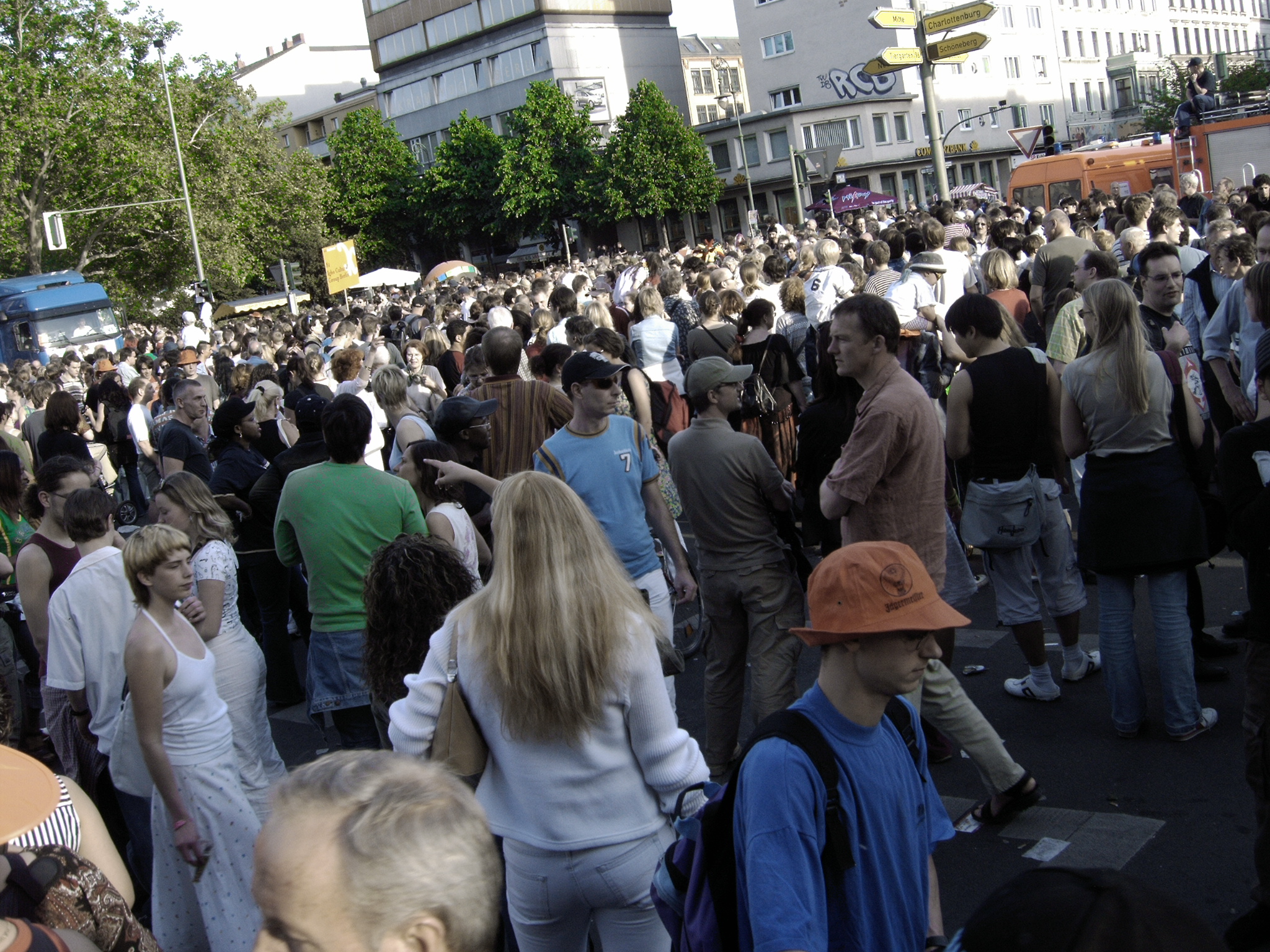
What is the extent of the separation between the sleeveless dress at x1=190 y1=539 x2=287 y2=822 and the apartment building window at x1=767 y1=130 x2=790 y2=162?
62.6m

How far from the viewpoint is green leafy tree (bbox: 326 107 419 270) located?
69.4 meters

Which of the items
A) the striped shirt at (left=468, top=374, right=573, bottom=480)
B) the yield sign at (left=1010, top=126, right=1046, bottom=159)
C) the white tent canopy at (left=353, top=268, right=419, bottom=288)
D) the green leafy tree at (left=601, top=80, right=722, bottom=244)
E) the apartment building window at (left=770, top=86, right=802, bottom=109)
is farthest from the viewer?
the apartment building window at (left=770, top=86, right=802, bottom=109)

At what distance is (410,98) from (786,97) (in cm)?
2524

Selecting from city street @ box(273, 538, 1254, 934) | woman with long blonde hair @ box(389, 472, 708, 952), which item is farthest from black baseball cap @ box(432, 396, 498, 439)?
woman with long blonde hair @ box(389, 472, 708, 952)

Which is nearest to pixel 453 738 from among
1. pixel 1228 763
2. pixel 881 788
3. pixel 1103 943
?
pixel 881 788

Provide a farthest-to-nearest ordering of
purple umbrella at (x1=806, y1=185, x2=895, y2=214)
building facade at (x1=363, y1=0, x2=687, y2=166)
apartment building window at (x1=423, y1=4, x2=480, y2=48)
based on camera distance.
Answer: apartment building window at (x1=423, y1=4, x2=480, y2=48) → building facade at (x1=363, y1=0, x2=687, y2=166) → purple umbrella at (x1=806, y1=185, x2=895, y2=214)

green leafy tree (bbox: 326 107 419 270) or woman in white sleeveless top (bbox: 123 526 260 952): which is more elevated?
green leafy tree (bbox: 326 107 419 270)

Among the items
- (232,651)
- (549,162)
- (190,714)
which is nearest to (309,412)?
(232,651)

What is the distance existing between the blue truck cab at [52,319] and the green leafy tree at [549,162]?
32632 millimetres

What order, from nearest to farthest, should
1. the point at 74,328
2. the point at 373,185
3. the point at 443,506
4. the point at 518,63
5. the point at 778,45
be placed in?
the point at 443,506, the point at 74,328, the point at 373,185, the point at 518,63, the point at 778,45

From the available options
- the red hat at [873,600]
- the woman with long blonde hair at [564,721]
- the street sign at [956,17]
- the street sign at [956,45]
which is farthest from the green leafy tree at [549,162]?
the red hat at [873,600]

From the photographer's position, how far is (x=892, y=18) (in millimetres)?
14820

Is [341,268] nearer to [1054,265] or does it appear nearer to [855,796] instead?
[1054,265]

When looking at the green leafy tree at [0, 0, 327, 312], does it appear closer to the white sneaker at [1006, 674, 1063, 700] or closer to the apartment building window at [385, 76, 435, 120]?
the apartment building window at [385, 76, 435, 120]
